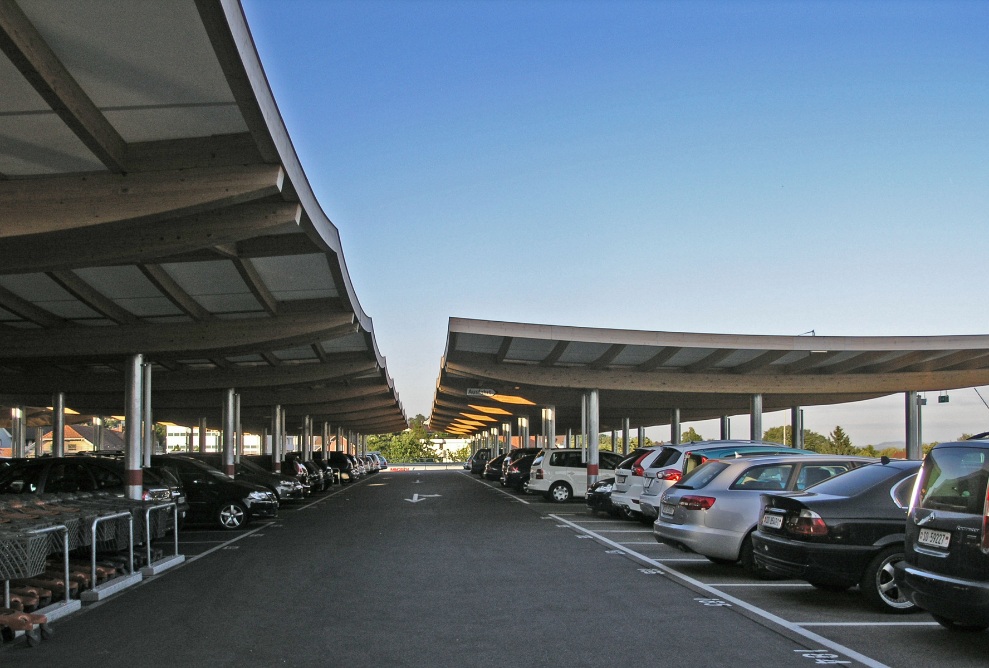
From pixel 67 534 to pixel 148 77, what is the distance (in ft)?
17.2

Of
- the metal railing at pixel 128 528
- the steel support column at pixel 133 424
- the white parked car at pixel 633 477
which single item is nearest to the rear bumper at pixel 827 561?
the metal railing at pixel 128 528

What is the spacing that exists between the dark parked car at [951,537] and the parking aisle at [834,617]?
0.43m

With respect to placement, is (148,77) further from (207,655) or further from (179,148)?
(207,655)

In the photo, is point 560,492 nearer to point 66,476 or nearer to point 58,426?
point 66,476

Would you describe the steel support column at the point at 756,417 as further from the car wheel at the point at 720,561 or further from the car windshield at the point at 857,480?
the car windshield at the point at 857,480

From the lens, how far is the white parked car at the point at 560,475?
27.8m

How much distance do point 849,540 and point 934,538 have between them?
188cm

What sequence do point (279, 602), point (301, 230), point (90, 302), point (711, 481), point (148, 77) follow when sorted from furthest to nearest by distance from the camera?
1. point (90, 302)
2. point (301, 230)
3. point (711, 481)
4. point (148, 77)
5. point (279, 602)

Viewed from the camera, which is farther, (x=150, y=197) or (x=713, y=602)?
(x=150, y=197)

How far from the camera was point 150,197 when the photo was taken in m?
13.0

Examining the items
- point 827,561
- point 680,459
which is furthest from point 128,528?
point 680,459

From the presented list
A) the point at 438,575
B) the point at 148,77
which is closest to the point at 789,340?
the point at 438,575

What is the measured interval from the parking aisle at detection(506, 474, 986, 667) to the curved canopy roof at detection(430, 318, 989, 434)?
54.2ft

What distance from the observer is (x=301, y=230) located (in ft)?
50.6
